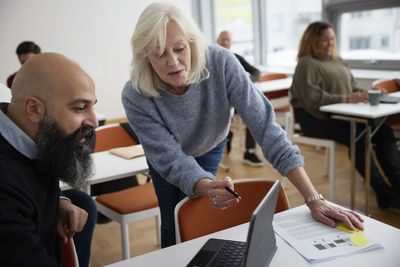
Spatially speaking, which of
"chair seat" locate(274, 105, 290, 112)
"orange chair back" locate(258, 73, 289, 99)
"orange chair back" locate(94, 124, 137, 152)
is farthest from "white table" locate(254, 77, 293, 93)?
"orange chair back" locate(94, 124, 137, 152)

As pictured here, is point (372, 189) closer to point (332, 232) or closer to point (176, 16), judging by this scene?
point (332, 232)

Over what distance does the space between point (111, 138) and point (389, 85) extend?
8.34ft

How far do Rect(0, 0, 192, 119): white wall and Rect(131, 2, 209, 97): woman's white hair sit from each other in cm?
572

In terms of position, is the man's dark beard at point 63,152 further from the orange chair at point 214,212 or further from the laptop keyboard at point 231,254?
the laptop keyboard at point 231,254

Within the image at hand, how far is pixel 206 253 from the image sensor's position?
1.21 m

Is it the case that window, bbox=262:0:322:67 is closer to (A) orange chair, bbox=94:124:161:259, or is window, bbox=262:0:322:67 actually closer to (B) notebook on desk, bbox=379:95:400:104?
(B) notebook on desk, bbox=379:95:400:104

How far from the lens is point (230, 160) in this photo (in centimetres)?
479

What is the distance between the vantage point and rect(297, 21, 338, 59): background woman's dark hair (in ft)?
11.5

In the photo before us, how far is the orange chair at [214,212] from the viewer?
1.47 m

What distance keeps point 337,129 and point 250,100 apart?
1.90 m

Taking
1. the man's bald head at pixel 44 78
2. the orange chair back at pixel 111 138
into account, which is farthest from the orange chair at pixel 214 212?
the orange chair back at pixel 111 138

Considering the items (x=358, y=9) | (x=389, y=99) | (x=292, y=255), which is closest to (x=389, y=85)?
(x=389, y=99)

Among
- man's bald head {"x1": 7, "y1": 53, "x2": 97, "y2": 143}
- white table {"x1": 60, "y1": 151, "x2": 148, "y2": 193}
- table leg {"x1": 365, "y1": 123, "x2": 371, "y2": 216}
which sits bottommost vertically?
table leg {"x1": 365, "y1": 123, "x2": 371, "y2": 216}

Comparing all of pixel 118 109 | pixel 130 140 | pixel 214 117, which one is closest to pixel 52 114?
pixel 214 117
